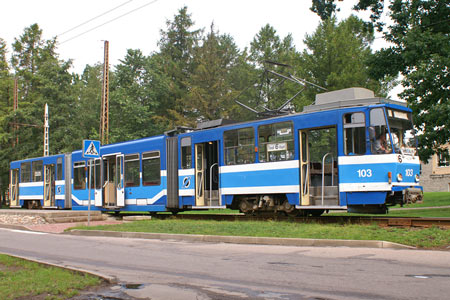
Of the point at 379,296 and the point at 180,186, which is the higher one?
the point at 180,186

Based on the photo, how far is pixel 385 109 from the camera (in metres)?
14.7

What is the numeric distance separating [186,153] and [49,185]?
549 inches

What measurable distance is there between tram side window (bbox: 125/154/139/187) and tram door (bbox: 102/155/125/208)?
40cm

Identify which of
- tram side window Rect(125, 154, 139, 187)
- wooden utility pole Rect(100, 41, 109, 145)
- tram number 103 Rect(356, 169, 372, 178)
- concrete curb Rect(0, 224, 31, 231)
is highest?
wooden utility pole Rect(100, 41, 109, 145)

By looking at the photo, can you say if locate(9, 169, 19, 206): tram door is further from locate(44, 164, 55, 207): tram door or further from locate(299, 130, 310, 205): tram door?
locate(299, 130, 310, 205): tram door

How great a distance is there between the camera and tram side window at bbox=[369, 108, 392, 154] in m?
14.5

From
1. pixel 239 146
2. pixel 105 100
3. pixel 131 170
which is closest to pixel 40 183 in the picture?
pixel 105 100

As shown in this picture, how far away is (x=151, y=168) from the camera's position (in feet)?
72.3

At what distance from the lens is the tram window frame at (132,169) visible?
74.8ft

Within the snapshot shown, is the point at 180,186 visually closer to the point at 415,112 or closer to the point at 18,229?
the point at 18,229

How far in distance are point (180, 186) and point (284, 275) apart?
1304 centimetres

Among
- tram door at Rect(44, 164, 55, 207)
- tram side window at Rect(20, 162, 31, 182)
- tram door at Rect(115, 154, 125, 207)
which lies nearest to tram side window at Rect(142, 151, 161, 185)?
tram door at Rect(115, 154, 125, 207)

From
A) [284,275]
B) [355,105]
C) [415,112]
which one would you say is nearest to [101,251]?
[284,275]

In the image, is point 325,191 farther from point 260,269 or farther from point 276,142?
point 260,269
